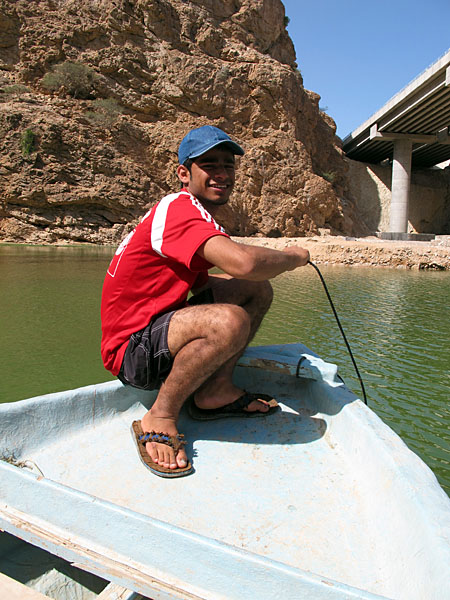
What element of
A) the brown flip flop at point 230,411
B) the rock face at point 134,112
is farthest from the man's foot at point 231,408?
the rock face at point 134,112

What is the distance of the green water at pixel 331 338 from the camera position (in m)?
3.12

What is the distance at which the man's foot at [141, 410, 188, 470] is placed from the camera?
1.72 metres

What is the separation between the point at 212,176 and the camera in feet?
6.77

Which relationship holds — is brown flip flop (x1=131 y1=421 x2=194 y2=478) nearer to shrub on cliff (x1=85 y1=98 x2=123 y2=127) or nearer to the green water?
the green water

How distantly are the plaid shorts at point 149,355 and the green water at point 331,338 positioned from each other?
156 cm

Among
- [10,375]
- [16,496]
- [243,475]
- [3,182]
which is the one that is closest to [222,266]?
[243,475]

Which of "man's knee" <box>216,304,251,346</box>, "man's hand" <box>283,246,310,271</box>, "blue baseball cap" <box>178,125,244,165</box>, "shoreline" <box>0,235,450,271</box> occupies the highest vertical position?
"blue baseball cap" <box>178,125,244,165</box>

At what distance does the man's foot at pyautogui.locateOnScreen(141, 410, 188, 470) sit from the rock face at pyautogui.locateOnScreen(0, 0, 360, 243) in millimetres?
19388

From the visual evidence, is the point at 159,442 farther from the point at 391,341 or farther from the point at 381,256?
the point at 381,256

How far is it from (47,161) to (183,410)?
69.1 ft

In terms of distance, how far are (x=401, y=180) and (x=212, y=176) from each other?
2994 centimetres

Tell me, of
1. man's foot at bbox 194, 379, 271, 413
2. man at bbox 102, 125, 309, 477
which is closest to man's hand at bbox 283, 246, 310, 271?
man at bbox 102, 125, 309, 477

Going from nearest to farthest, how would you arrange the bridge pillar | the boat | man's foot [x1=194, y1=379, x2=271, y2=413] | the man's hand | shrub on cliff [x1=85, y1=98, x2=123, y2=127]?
the boat → the man's hand → man's foot [x1=194, y1=379, x2=271, y2=413] → shrub on cliff [x1=85, y1=98, x2=123, y2=127] → the bridge pillar

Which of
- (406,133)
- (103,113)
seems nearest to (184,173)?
(103,113)
